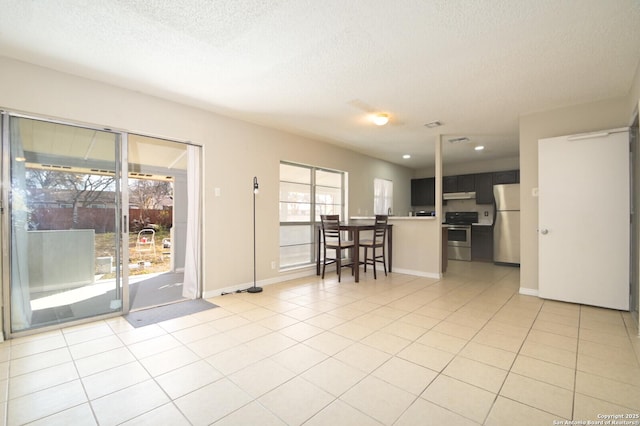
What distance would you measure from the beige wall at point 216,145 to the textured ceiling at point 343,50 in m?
0.19

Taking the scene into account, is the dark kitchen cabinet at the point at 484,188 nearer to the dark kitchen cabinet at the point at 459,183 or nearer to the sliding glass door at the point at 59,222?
the dark kitchen cabinet at the point at 459,183

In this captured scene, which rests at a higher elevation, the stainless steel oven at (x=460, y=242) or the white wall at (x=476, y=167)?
the white wall at (x=476, y=167)

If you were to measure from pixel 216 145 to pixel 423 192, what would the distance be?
20.2ft

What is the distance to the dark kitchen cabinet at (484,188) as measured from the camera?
6758 millimetres

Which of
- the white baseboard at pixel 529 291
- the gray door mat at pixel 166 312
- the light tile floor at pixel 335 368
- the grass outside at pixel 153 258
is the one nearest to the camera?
the light tile floor at pixel 335 368

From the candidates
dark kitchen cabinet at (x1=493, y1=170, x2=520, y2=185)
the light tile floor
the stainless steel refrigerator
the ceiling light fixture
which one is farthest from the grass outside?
dark kitchen cabinet at (x1=493, y1=170, x2=520, y2=185)

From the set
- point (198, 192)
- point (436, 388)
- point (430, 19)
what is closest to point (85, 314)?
point (198, 192)

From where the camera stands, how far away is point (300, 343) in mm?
2396

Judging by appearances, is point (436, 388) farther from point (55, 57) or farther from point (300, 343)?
point (55, 57)

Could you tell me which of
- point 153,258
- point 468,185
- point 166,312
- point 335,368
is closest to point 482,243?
point 468,185

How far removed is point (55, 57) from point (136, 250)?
4110 millimetres

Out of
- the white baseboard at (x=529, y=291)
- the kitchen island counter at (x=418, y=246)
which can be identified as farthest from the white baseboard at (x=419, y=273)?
the white baseboard at (x=529, y=291)

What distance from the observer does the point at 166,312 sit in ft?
10.6

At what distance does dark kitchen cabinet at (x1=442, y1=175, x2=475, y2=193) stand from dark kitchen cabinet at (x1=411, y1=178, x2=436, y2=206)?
0.40 meters
